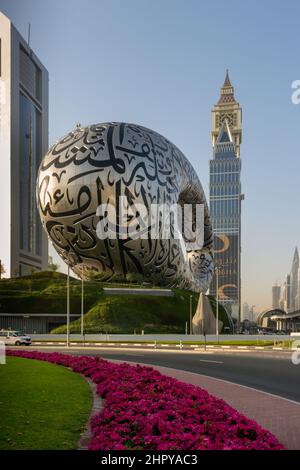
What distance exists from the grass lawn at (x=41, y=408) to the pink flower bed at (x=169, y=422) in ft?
1.76

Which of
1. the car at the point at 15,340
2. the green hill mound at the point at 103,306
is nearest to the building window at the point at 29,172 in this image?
the green hill mound at the point at 103,306

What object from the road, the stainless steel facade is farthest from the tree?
the road

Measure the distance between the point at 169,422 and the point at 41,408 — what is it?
3.47 metres

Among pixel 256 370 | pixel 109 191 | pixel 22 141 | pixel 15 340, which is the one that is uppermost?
pixel 22 141

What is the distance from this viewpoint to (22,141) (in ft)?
431

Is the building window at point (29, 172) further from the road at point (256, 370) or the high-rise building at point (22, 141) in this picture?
the road at point (256, 370)

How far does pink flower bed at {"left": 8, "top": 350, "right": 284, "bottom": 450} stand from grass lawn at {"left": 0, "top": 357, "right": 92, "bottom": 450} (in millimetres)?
538

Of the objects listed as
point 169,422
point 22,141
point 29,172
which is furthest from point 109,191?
point 29,172

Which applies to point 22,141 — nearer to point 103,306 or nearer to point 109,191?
point 109,191

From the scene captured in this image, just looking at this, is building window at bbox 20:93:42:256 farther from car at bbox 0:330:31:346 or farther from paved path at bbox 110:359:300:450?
paved path at bbox 110:359:300:450
